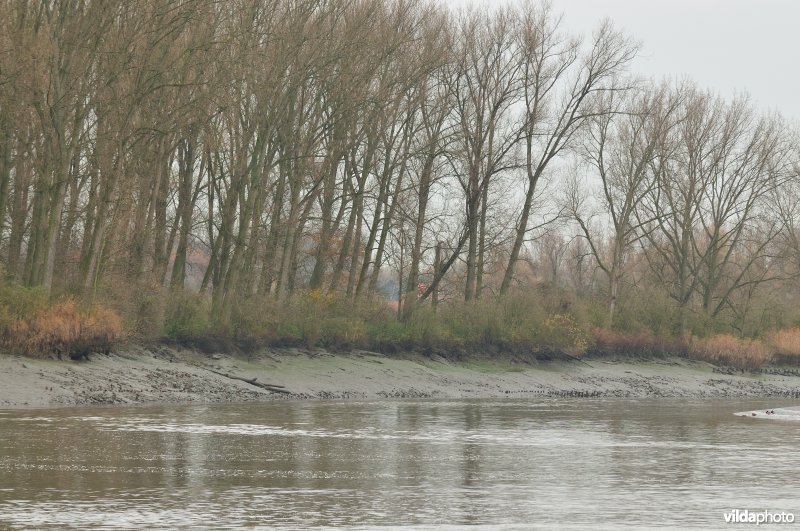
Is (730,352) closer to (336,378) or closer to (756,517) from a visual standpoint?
(336,378)

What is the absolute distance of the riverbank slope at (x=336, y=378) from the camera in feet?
96.4

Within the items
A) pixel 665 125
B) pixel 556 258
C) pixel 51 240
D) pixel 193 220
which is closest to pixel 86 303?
pixel 51 240

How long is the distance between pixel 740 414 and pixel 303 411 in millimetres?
11823

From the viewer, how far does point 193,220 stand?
152 feet

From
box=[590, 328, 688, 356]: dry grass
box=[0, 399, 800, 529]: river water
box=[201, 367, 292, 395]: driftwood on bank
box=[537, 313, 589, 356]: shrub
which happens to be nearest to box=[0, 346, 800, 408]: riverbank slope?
box=[201, 367, 292, 395]: driftwood on bank

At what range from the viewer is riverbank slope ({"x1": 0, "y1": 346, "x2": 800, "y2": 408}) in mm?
29391

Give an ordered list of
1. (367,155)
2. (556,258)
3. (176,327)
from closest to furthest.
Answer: (176,327) < (367,155) < (556,258)

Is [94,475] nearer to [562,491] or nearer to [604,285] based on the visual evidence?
[562,491]

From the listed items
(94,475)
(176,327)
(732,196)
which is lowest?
(94,475)

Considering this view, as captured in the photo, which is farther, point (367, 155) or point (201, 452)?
point (367, 155)

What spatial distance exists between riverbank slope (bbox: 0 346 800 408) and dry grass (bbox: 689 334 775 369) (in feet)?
5.85

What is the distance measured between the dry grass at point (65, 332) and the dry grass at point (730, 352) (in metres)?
33.6

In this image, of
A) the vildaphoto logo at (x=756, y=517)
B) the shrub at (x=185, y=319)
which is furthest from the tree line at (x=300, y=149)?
the vildaphoto logo at (x=756, y=517)

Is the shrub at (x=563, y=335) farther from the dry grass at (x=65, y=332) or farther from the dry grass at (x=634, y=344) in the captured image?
the dry grass at (x=65, y=332)
